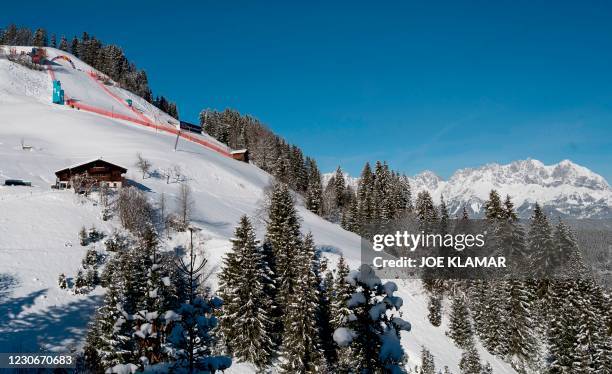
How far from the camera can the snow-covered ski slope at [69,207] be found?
96.5ft

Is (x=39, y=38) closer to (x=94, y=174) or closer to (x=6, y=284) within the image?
(x=94, y=174)

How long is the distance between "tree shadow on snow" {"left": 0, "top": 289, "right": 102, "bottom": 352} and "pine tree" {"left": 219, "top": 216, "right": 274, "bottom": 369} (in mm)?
10020

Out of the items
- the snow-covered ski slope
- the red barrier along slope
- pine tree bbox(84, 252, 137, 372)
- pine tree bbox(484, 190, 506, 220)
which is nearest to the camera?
pine tree bbox(84, 252, 137, 372)

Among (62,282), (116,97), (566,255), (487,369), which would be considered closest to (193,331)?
(62,282)

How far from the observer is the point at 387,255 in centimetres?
6606

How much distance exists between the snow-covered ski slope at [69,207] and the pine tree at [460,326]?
1438mm

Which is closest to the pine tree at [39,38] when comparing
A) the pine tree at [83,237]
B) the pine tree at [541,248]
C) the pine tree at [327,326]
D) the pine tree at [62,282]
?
the pine tree at [83,237]

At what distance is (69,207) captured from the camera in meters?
43.2

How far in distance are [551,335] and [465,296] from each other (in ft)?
48.0

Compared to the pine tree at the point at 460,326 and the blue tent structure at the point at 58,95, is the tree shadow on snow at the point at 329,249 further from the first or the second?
the blue tent structure at the point at 58,95

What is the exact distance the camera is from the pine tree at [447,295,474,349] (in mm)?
48375

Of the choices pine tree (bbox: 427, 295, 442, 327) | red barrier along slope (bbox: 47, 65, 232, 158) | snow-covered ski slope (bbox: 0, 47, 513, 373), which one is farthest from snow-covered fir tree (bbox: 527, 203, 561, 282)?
red barrier along slope (bbox: 47, 65, 232, 158)

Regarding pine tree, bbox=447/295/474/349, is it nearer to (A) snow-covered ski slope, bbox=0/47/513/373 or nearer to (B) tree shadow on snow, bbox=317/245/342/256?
(A) snow-covered ski slope, bbox=0/47/513/373

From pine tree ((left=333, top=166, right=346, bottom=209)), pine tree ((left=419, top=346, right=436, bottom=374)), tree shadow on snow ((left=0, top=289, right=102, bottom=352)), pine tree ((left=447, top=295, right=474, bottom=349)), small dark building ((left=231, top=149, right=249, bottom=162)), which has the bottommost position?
pine tree ((left=419, top=346, right=436, bottom=374))
